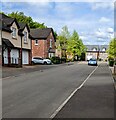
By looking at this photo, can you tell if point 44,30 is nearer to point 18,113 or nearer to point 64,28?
point 64,28

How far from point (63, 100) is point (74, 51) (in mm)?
81092

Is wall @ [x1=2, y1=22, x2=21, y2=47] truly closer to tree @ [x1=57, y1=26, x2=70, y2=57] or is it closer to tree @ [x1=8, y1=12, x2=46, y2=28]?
tree @ [x1=57, y1=26, x2=70, y2=57]

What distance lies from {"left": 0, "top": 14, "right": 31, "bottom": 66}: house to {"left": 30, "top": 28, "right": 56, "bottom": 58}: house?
1970 cm

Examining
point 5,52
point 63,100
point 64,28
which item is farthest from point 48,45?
point 63,100

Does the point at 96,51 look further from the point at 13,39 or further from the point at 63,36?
the point at 13,39

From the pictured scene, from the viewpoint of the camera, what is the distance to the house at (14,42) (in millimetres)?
37906

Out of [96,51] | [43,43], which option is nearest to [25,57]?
[43,43]

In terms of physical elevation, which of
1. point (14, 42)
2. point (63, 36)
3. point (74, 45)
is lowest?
point (14, 42)

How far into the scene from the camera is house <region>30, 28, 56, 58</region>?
6788 cm

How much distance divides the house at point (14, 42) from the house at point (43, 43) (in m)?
19.7

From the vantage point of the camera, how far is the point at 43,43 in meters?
67.9

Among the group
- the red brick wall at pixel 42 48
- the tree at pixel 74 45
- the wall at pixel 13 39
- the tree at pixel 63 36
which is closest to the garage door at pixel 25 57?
the wall at pixel 13 39

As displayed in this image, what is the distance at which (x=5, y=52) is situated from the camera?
38.4 m

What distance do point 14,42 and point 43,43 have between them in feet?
87.3
